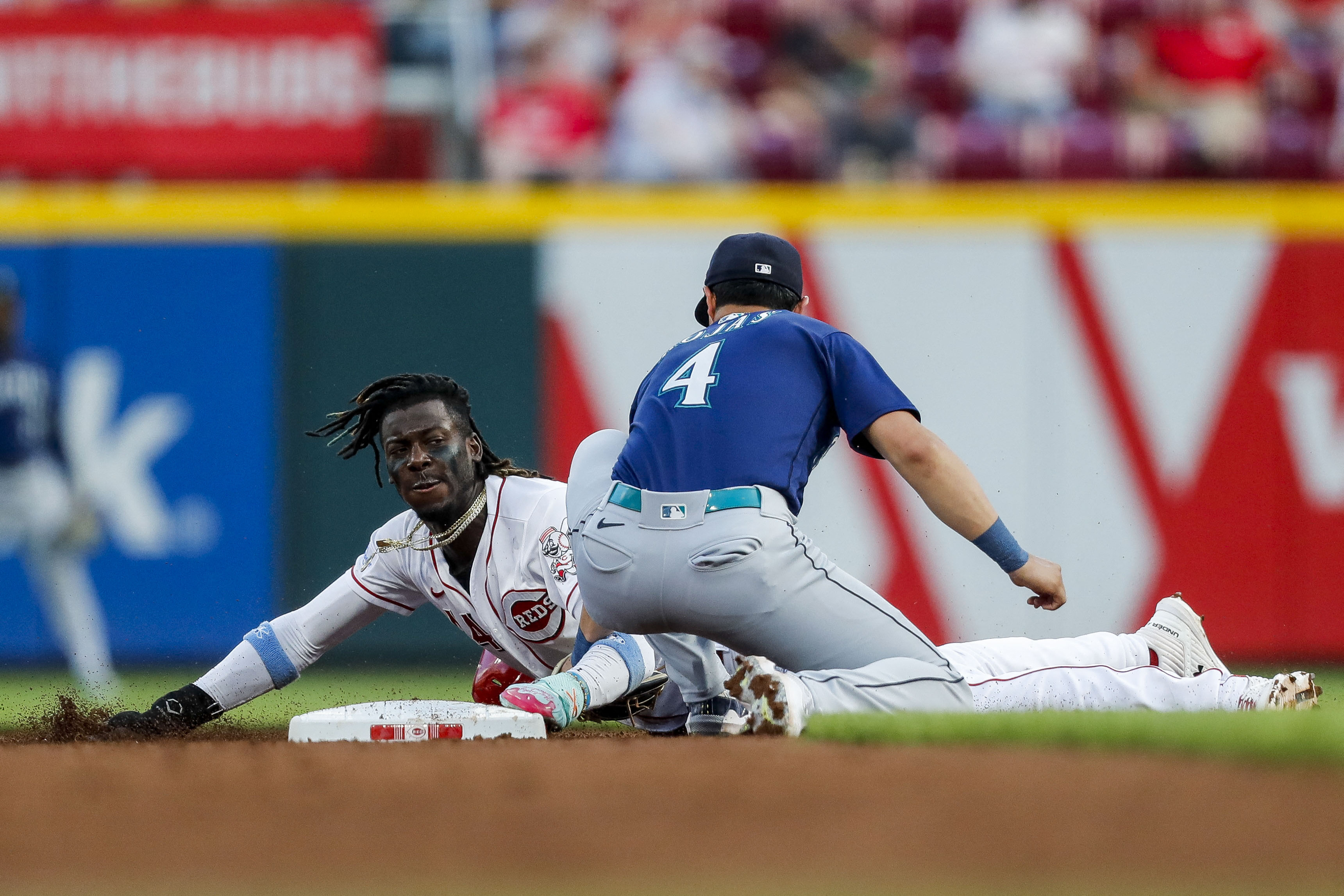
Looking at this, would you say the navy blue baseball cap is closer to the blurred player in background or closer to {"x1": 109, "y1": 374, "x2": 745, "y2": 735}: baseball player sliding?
{"x1": 109, "y1": 374, "x2": 745, "y2": 735}: baseball player sliding

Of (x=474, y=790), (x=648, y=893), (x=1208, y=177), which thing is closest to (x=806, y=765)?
(x=474, y=790)

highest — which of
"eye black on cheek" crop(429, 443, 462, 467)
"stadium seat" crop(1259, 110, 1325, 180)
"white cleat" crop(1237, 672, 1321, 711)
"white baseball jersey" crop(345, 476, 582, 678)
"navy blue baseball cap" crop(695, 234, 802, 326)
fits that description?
"stadium seat" crop(1259, 110, 1325, 180)

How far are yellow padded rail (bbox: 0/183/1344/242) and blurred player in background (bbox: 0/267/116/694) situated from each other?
1.10m

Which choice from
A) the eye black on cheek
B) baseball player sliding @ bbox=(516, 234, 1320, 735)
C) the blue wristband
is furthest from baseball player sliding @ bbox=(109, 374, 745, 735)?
the blue wristband

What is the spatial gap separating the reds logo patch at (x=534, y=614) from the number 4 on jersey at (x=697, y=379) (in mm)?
870

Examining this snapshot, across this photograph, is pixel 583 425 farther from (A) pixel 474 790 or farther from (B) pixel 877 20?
(A) pixel 474 790

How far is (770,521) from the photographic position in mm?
4156

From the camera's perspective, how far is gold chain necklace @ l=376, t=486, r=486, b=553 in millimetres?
4914

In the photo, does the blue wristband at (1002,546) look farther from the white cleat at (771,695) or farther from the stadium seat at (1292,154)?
the stadium seat at (1292,154)

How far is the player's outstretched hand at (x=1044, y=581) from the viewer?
4184mm

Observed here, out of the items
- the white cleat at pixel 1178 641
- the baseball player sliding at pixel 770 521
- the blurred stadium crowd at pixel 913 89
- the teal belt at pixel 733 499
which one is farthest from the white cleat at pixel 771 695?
the blurred stadium crowd at pixel 913 89

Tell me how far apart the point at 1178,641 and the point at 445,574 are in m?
2.24

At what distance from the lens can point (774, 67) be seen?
1045 centimetres

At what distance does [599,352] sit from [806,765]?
5624 mm
